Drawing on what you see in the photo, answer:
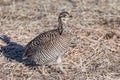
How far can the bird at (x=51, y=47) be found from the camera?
730cm

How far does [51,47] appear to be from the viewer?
7.31 meters

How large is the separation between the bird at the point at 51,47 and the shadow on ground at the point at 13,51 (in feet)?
1.36

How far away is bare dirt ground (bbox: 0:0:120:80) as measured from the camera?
7.53 m

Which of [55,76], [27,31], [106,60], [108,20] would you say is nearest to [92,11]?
[108,20]

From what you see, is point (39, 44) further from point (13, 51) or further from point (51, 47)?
point (13, 51)

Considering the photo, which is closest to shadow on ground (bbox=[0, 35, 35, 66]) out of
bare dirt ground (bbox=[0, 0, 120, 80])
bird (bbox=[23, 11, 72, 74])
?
bare dirt ground (bbox=[0, 0, 120, 80])

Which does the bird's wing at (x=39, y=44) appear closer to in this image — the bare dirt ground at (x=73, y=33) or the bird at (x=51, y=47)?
the bird at (x=51, y=47)

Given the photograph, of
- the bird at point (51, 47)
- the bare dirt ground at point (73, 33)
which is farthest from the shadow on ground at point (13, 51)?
the bird at point (51, 47)

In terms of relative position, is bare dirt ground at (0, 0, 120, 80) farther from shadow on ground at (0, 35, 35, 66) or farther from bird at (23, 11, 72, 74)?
bird at (23, 11, 72, 74)

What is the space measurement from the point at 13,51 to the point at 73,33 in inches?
51.4

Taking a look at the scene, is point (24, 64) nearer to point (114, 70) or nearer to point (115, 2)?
point (114, 70)

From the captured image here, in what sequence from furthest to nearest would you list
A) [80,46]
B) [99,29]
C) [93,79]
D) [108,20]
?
[108,20]
[99,29]
[80,46]
[93,79]

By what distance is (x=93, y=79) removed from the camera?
7.28 metres

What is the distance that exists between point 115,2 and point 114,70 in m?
3.77
